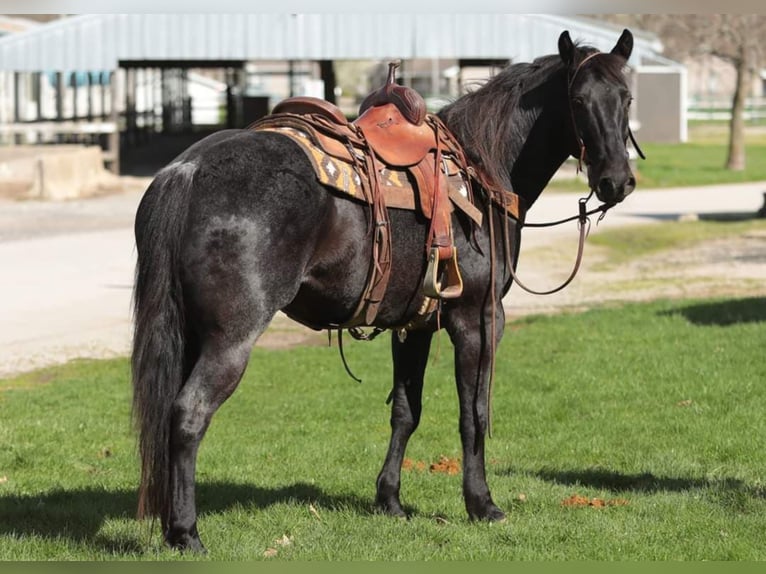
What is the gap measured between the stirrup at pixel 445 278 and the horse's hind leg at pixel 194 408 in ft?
3.25

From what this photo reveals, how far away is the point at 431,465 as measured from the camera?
7.78 meters

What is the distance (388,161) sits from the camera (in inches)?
232

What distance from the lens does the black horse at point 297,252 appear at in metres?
5.21

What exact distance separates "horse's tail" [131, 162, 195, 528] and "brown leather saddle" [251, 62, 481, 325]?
78 cm

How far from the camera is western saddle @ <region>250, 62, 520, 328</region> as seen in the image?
225 inches

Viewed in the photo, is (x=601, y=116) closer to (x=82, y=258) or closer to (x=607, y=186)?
(x=607, y=186)

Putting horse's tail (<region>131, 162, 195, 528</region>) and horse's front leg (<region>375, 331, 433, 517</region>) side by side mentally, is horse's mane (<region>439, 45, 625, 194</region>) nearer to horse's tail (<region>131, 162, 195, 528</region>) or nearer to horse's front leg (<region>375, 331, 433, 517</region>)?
horse's front leg (<region>375, 331, 433, 517</region>)

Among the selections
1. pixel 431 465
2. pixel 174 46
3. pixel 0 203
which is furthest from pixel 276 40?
pixel 431 465

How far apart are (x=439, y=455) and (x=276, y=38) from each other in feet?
81.0

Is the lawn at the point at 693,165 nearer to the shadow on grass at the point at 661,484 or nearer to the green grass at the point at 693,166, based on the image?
the green grass at the point at 693,166

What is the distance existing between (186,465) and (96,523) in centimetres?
109

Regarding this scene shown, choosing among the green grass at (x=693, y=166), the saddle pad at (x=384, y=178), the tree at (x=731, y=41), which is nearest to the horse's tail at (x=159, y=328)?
the saddle pad at (x=384, y=178)

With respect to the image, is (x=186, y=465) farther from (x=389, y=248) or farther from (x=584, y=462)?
(x=584, y=462)

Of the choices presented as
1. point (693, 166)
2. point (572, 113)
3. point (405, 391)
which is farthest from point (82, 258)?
point (693, 166)
